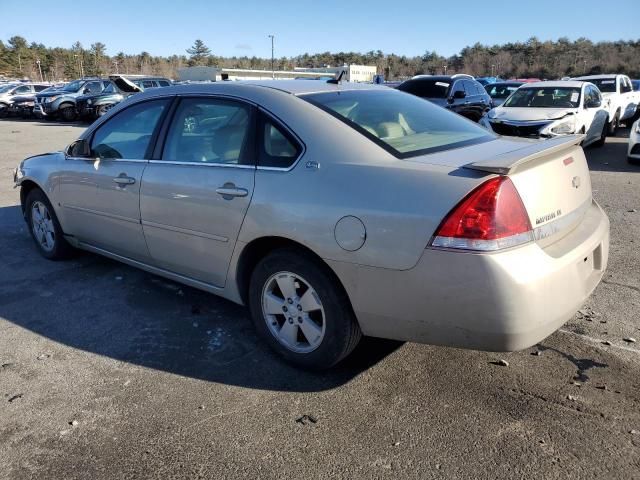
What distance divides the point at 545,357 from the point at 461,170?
4.59 ft

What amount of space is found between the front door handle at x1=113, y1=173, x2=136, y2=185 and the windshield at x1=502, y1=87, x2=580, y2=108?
9559 mm

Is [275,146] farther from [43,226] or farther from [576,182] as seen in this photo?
[43,226]

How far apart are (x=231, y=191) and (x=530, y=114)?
8.86m

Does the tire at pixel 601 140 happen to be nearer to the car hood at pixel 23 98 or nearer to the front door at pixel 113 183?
the front door at pixel 113 183

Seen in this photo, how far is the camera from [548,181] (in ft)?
8.61

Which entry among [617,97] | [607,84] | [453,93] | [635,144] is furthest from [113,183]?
[607,84]

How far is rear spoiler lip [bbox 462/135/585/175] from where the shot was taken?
2377 millimetres

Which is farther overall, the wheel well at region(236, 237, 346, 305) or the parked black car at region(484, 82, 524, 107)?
the parked black car at region(484, 82, 524, 107)

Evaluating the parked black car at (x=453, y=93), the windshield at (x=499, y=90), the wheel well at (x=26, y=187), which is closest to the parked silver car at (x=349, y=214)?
the wheel well at (x=26, y=187)

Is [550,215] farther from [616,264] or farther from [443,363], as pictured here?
[616,264]

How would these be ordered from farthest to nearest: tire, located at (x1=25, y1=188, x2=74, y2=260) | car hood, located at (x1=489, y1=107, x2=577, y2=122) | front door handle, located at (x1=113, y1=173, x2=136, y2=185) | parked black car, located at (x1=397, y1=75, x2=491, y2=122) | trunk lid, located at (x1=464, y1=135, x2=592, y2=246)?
parked black car, located at (x1=397, y1=75, x2=491, y2=122) < car hood, located at (x1=489, y1=107, x2=577, y2=122) < tire, located at (x1=25, y1=188, x2=74, y2=260) < front door handle, located at (x1=113, y1=173, x2=136, y2=185) < trunk lid, located at (x1=464, y1=135, x2=592, y2=246)

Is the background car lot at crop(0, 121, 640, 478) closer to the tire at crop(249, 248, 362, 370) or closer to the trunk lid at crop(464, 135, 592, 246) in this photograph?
the tire at crop(249, 248, 362, 370)

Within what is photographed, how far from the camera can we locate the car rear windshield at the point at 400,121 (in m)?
2.93

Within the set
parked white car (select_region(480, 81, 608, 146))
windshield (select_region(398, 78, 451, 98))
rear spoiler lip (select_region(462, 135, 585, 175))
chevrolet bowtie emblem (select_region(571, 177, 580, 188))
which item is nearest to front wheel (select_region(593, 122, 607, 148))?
parked white car (select_region(480, 81, 608, 146))
